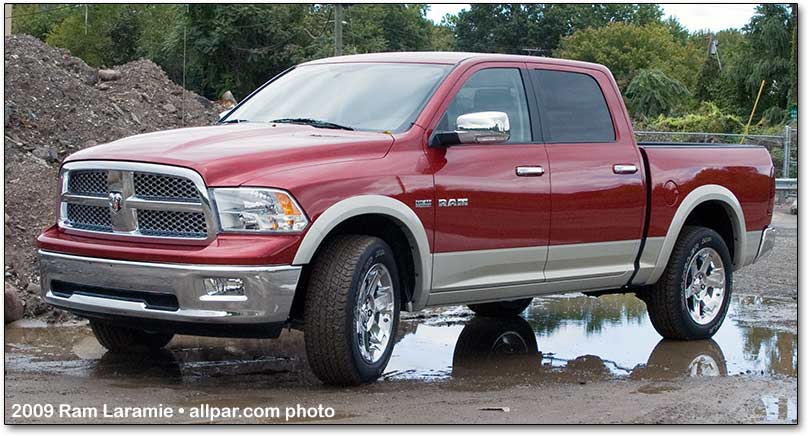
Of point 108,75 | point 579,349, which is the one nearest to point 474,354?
point 579,349

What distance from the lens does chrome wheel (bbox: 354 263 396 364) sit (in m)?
6.93

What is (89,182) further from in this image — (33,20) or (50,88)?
(33,20)

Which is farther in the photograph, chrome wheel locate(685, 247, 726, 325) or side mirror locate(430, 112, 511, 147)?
chrome wheel locate(685, 247, 726, 325)

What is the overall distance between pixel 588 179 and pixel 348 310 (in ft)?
7.78

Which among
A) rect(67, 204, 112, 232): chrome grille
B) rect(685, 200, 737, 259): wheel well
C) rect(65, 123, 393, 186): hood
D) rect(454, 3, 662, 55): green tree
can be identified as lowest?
rect(685, 200, 737, 259): wheel well

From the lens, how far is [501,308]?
33.9 feet

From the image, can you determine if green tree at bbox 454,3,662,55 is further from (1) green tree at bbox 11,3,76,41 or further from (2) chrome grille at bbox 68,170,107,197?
(2) chrome grille at bbox 68,170,107,197

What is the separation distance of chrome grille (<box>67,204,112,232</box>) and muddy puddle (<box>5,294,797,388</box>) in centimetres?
89

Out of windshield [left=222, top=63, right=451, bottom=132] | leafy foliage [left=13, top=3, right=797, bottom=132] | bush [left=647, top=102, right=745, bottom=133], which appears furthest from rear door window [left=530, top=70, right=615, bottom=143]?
bush [left=647, top=102, right=745, bottom=133]

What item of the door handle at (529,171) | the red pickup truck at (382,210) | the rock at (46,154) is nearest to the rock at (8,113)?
the rock at (46,154)

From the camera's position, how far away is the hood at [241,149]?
654 cm

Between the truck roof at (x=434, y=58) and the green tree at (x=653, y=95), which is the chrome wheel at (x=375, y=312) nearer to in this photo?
the truck roof at (x=434, y=58)

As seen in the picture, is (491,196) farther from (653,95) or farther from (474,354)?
(653,95)

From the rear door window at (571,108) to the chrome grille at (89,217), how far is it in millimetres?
2945
